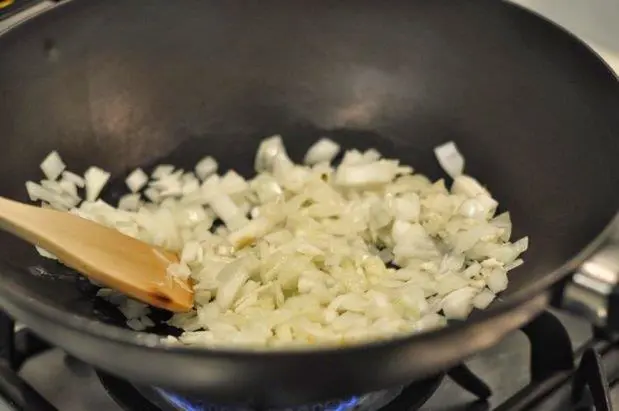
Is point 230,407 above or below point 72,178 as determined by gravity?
below

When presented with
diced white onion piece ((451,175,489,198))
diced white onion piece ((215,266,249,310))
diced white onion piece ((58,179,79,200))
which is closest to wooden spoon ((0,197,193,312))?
diced white onion piece ((215,266,249,310))

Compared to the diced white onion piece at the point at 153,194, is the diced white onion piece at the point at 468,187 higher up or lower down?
higher up

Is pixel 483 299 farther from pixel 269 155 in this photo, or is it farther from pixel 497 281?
pixel 269 155

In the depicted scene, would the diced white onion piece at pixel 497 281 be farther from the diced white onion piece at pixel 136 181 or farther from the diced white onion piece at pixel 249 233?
the diced white onion piece at pixel 136 181

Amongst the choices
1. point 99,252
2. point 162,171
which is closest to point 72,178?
point 162,171

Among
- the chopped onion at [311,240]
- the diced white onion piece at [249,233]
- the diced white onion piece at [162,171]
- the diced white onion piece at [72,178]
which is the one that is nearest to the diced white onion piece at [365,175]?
the chopped onion at [311,240]
